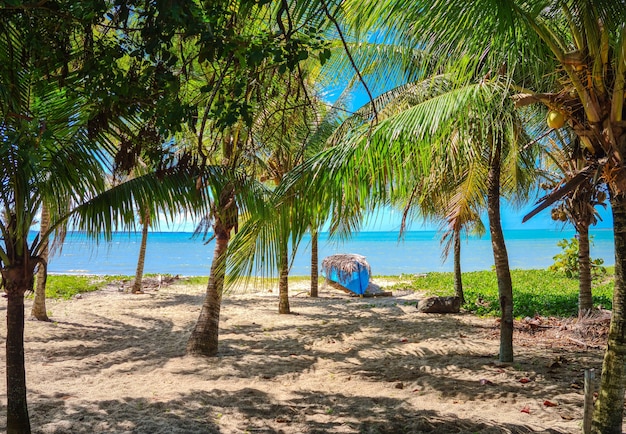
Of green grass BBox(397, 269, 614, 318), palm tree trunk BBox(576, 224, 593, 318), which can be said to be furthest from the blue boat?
palm tree trunk BBox(576, 224, 593, 318)

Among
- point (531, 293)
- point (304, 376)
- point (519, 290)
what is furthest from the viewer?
point (519, 290)

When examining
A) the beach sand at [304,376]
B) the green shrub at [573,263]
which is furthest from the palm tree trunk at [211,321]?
the green shrub at [573,263]

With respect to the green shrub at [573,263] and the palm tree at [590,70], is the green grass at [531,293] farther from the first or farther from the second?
the palm tree at [590,70]

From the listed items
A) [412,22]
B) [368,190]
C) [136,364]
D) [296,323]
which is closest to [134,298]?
[296,323]

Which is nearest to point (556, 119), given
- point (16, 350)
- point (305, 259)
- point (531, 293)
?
point (16, 350)

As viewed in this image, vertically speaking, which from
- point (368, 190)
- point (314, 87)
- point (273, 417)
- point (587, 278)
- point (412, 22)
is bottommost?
point (273, 417)

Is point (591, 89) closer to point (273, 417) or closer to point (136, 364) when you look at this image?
point (273, 417)

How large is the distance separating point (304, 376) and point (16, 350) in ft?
11.5

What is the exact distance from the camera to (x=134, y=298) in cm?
1358

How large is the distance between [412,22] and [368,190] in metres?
2.01

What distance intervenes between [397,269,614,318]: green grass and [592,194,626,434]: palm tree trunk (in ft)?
20.3

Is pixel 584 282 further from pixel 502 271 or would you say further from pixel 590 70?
pixel 590 70

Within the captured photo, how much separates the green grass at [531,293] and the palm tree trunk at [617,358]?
20.3 ft

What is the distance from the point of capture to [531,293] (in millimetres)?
12742
